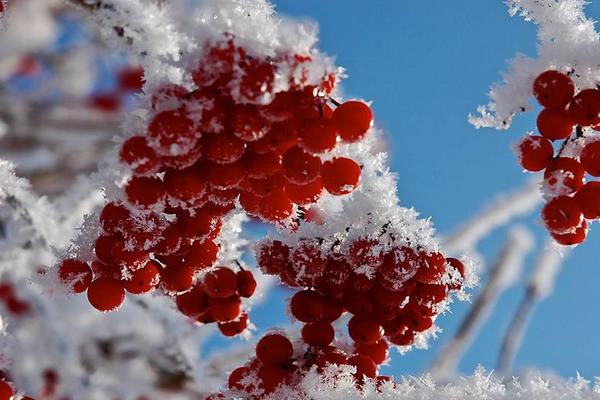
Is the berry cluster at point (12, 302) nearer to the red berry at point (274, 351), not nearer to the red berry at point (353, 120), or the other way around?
the red berry at point (274, 351)

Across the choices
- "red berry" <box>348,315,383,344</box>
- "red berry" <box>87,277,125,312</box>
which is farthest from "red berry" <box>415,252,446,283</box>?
"red berry" <box>87,277,125,312</box>

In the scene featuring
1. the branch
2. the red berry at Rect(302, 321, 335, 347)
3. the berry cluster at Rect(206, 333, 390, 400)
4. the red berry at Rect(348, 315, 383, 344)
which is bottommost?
the berry cluster at Rect(206, 333, 390, 400)

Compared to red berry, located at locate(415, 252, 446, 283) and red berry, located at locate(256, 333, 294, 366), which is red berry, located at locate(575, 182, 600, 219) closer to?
red berry, located at locate(415, 252, 446, 283)

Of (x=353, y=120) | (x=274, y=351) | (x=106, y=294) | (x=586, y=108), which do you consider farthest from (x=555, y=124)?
(x=106, y=294)

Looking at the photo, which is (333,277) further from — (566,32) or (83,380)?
(83,380)

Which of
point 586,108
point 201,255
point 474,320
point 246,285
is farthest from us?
point 474,320

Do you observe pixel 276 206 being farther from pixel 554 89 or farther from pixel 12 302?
pixel 12 302
